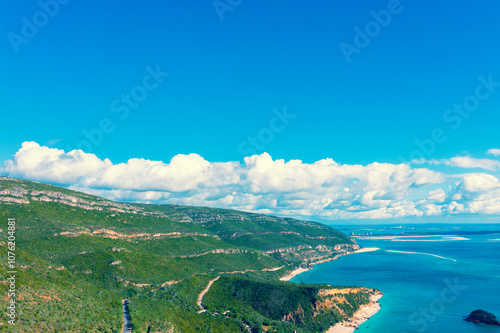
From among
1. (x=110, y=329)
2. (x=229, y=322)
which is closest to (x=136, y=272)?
(x=229, y=322)

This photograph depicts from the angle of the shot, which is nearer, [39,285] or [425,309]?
[39,285]

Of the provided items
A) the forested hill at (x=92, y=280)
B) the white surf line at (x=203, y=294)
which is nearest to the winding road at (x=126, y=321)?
the forested hill at (x=92, y=280)

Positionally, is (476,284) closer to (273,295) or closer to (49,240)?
(273,295)

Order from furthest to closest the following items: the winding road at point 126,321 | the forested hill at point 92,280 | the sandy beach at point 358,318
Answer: the sandy beach at point 358,318 → the winding road at point 126,321 → the forested hill at point 92,280

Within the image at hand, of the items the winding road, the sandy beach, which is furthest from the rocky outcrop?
the winding road

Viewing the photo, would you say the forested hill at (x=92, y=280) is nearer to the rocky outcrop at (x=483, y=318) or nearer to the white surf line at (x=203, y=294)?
the white surf line at (x=203, y=294)

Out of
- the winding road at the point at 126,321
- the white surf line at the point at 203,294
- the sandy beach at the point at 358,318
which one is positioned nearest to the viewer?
the winding road at the point at 126,321
